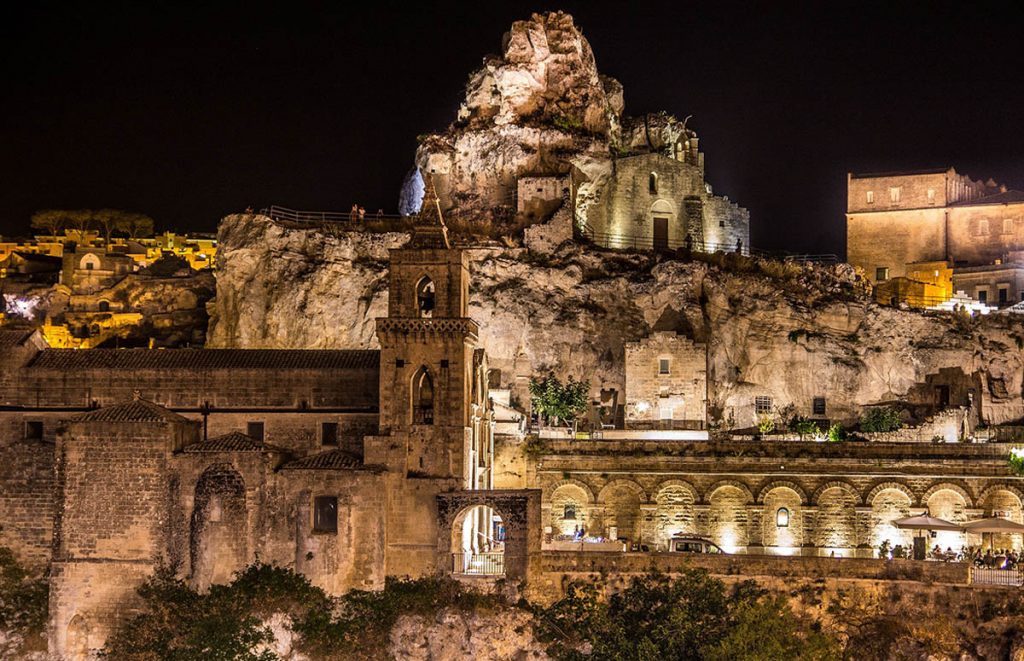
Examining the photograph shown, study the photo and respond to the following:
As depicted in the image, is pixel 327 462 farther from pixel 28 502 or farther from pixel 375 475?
pixel 28 502

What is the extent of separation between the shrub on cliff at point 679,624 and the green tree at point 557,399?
15458mm

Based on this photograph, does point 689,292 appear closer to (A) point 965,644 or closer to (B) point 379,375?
(B) point 379,375

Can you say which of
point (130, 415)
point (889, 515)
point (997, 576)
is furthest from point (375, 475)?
point (889, 515)

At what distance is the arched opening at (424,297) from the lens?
49.8 meters

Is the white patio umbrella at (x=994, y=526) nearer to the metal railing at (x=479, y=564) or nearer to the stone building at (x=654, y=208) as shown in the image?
the metal railing at (x=479, y=564)

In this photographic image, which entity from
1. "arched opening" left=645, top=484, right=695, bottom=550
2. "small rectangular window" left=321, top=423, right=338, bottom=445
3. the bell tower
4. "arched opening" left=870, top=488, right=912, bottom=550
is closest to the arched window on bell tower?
the bell tower

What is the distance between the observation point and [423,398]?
49.6m

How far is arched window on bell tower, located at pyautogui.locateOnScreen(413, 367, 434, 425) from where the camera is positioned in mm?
49000

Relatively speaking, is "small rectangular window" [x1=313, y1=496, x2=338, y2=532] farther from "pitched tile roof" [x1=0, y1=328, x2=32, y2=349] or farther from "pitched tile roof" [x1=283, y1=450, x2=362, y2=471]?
"pitched tile roof" [x1=0, y1=328, x2=32, y2=349]

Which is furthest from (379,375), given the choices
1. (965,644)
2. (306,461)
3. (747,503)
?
(965,644)

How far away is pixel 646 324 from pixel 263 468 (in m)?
24.8

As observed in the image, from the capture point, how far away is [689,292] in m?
64.9

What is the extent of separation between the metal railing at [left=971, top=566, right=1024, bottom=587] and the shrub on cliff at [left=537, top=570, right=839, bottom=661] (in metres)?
5.89

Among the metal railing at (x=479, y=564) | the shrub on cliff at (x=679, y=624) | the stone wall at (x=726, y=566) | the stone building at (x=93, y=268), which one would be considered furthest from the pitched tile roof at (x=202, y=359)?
the stone building at (x=93, y=268)
